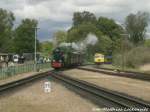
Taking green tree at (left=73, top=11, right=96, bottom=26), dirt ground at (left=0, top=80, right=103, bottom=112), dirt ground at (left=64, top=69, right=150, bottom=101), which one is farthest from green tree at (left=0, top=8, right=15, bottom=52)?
dirt ground at (left=0, top=80, right=103, bottom=112)

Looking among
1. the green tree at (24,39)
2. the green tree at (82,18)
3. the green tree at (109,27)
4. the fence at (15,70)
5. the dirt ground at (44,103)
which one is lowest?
the fence at (15,70)

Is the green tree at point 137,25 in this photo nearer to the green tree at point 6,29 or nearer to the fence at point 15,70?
the green tree at point 6,29

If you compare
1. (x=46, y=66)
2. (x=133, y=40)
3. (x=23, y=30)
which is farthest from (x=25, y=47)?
(x=46, y=66)

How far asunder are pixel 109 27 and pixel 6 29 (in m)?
47.6

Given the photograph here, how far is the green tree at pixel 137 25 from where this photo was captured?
166375 mm

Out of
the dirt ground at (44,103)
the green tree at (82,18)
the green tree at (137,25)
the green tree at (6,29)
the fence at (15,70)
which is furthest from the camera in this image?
the green tree at (82,18)

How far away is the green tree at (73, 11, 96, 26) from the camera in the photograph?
603 ft

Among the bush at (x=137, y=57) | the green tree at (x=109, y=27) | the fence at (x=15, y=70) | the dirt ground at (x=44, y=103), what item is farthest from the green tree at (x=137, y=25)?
the dirt ground at (x=44, y=103)

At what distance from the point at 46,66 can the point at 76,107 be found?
5492 cm

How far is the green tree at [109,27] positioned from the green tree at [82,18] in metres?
6.28

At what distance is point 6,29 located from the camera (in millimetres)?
151250

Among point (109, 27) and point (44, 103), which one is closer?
point (44, 103)

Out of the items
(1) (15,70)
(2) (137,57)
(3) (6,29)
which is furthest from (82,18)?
(1) (15,70)

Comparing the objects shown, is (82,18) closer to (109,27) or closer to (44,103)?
(109,27)
